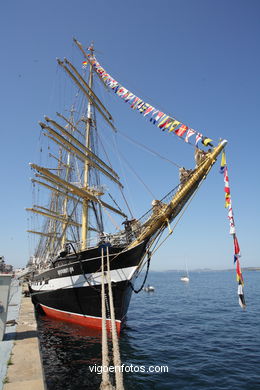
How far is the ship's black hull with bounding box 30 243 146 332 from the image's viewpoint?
37.5ft

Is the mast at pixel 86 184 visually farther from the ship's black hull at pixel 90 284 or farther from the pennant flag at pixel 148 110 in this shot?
the pennant flag at pixel 148 110

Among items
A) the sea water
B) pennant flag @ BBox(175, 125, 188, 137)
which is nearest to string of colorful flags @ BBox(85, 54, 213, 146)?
pennant flag @ BBox(175, 125, 188, 137)

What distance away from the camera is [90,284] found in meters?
12.0

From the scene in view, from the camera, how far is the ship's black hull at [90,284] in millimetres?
11438

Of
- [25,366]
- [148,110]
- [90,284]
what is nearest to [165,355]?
[90,284]

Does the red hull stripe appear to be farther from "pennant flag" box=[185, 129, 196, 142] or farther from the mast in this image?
"pennant flag" box=[185, 129, 196, 142]

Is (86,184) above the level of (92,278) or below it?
above

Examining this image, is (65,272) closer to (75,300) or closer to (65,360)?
(75,300)

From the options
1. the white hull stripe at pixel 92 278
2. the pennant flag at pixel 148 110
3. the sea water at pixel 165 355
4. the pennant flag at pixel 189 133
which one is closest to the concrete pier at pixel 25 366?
the sea water at pixel 165 355

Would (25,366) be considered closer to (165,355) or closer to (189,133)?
(165,355)

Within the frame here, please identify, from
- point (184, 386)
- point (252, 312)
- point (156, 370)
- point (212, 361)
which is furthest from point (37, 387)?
point (252, 312)

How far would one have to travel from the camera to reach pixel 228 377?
7.26 metres

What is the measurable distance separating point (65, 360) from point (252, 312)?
1666cm

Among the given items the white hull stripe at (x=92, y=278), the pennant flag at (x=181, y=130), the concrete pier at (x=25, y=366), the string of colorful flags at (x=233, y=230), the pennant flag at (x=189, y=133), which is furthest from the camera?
the white hull stripe at (x=92, y=278)
